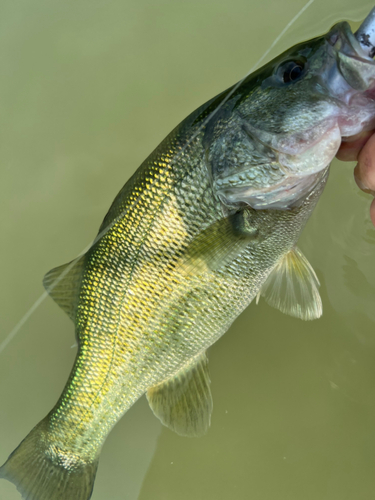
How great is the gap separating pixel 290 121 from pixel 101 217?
136 centimetres

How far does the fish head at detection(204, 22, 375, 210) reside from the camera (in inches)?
35.3

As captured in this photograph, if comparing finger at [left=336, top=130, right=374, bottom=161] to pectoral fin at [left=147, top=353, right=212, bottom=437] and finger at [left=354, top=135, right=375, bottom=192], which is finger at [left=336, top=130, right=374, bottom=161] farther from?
pectoral fin at [left=147, top=353, right=212, bottom=437]

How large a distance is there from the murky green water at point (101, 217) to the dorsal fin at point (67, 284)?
0.71 m

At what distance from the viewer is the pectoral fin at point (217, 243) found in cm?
108

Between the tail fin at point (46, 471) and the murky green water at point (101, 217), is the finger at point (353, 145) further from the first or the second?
the tail fin at point (46, 471)

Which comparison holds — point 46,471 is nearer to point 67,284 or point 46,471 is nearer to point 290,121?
point 67,284

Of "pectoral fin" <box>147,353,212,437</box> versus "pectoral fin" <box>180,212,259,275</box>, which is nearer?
"pectoral fin" <box>180,212,259,275</box>

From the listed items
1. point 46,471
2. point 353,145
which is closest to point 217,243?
point 353,145

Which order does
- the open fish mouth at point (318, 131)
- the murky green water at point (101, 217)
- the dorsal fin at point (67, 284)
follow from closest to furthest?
the open fish mouth at point (318, 131), the dorsal fin at point (67, 284), the murky green water at point (101, 217)

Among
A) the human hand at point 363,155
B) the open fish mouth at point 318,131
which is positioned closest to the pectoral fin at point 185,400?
the open fish mouth at point 318,131

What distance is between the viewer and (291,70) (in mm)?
1005

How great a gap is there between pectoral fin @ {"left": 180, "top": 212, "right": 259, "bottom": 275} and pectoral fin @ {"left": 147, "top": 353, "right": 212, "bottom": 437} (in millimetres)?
420

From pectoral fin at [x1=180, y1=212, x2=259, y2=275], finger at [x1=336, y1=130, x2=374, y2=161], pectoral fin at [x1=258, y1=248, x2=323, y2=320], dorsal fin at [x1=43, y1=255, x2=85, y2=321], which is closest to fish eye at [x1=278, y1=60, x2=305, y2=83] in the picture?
finger at [x1=336, y1=130, x2=374, y2=161]

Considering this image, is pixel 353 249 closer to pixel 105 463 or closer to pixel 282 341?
pixel 282 341
